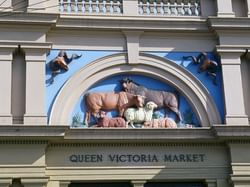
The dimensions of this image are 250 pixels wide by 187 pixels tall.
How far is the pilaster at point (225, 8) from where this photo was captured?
58.7 feet

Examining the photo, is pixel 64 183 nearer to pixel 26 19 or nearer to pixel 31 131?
pixel 31 131

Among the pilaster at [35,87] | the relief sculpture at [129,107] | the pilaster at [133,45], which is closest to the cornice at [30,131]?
the pilaster at [35,87]

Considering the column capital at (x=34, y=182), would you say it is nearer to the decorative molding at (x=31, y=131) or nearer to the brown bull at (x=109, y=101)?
the decorative molding at (x=31, y=131)

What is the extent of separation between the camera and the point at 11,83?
16578 mm

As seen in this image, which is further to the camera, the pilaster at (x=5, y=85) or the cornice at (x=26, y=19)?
the cornice at (x=26, y=19)

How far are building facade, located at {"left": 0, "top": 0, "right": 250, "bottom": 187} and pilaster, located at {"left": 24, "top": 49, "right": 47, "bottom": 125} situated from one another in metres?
0.03

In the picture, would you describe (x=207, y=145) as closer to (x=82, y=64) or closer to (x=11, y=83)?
(x=82, y=64)

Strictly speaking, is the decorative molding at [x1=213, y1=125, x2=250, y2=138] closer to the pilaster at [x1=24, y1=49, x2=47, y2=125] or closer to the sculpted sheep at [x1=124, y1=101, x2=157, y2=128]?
the sculpted sheep at [x1=124, y1=101, x2=157, y2=128]

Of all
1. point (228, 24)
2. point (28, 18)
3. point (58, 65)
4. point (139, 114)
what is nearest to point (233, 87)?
point (228, 24)

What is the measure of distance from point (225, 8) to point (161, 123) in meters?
3.70

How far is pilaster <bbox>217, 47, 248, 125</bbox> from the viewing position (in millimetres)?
16875

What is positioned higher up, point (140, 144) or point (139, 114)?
point (139, 114)

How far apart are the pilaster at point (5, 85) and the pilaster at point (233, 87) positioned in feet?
17.8

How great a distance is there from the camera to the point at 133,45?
17.5 metres
